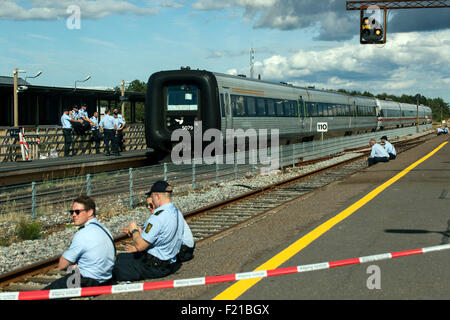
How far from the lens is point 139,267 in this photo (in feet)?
22.1

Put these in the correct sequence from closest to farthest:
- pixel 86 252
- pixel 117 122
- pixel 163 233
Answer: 1. pixel 86 252
2. pixel 163 233
3. pixel 117 122

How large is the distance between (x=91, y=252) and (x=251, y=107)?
18344 mm

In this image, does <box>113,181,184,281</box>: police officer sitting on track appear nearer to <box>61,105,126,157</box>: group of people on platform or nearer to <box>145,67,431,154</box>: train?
<box>145,67,431,154</box>: train

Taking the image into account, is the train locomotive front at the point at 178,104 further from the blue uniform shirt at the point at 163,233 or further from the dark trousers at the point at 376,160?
the blue uniform shirt at the point at 163,233

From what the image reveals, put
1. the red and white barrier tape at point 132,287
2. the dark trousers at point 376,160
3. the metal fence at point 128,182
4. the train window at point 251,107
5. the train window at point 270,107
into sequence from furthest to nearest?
the train window at point 270,107, the dark trousers at point 376,160, the train window at point 251,107, the metal fence at point 128,182, the red and white barrier tape at point 132,287

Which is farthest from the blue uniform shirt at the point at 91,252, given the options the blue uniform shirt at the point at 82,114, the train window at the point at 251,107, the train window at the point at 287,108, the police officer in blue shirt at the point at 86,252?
the train window at the point at 287,108

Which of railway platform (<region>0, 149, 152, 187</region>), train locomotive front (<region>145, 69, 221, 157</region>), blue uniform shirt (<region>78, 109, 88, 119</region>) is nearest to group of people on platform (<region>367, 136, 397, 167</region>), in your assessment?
train locomotive front (<region>145, 69, 221, 157</region>)

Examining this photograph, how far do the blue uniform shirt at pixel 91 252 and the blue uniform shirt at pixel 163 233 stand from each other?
24.9 inches

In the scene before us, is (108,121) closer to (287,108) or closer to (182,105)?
(182,105)

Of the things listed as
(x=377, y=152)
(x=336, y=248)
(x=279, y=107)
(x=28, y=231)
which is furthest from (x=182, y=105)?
(x=336, y=248)

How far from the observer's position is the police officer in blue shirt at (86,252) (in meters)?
5.94

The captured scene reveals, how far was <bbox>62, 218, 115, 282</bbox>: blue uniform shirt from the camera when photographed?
594 cm

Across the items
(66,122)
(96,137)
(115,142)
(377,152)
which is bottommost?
(377,152)

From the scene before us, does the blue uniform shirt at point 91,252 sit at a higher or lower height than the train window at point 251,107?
lower
